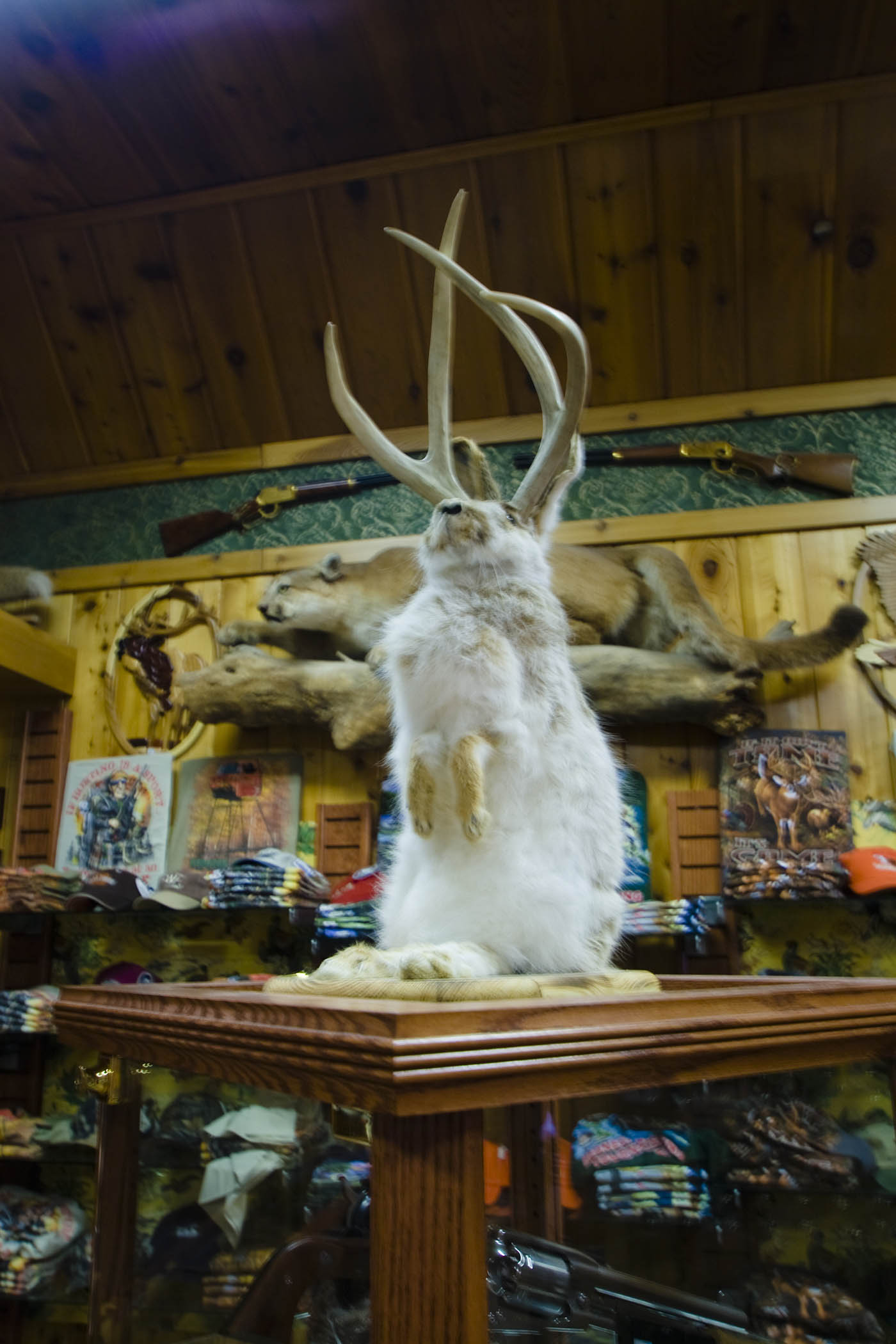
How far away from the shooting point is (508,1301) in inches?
24.5

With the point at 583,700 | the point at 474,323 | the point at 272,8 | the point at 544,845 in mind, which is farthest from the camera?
the point at 474,323

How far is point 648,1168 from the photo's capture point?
776 millimetres

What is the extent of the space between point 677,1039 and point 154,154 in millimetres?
2462

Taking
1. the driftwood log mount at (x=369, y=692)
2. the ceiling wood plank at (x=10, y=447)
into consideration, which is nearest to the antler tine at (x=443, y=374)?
the driftwood log mount at (x=369, y=692)

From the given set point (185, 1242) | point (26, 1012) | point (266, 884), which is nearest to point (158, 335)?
point (266, 884)

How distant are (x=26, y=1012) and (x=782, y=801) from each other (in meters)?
1.78

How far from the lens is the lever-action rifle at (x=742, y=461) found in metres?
2.29

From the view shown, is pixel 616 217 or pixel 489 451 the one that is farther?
pixel 489 451

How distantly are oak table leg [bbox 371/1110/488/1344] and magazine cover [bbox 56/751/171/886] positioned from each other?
73.9 inches

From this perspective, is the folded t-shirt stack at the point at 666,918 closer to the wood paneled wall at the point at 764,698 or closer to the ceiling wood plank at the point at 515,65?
the wood paneled wall at the point at 764,698

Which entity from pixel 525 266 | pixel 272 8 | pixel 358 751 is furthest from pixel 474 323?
pixel 358 751

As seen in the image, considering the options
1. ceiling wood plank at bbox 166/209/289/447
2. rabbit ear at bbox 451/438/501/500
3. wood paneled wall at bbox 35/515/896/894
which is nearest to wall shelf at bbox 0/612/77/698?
wood paneled wall at bbox 35/515/896/894

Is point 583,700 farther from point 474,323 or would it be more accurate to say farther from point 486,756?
point 474,323

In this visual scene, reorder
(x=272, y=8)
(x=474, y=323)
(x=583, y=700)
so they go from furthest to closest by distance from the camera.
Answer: (x=474, y=323) < (x=272, y=8) < (x=583, y=700)
